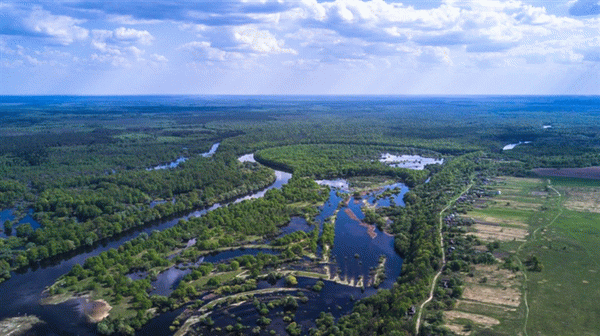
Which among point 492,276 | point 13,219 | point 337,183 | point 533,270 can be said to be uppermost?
point 337,183

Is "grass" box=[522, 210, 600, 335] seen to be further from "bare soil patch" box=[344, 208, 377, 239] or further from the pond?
"bare soil patch" box=[344, 208, 377, 239]

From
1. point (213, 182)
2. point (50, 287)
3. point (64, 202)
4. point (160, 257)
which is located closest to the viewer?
point (50, 287)

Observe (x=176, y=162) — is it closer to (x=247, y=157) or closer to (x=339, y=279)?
(x=247, y=157)

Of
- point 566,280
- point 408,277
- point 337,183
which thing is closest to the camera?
point 408,277

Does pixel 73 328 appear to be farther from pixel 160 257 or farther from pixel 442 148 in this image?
pixel 442 148

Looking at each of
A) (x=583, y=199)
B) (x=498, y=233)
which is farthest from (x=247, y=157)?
(x=583, y=199)

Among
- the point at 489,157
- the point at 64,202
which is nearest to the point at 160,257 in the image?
the point at 64,202
